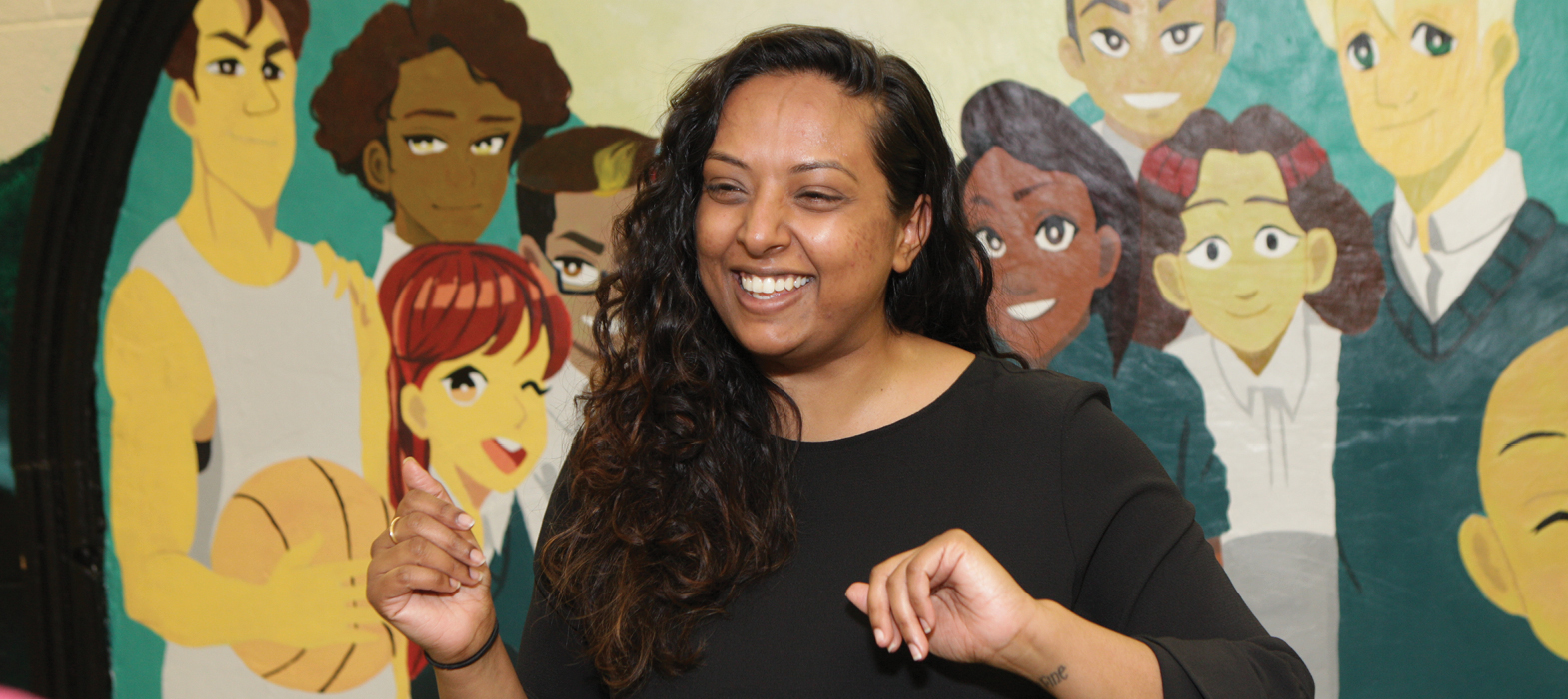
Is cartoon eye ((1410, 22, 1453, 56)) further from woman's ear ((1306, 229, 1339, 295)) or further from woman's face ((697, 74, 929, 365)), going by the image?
woman's face ((697, 74, 929, 365))

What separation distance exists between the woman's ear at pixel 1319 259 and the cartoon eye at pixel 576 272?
124 centimetres

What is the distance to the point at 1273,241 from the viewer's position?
1.65m

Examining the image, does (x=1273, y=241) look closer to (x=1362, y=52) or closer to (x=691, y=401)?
(x=1362, y=52)

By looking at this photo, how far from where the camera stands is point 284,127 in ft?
6.33

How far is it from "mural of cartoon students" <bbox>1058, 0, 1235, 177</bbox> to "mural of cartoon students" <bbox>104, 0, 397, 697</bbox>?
4.55 feet

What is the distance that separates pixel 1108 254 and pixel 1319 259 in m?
0.33

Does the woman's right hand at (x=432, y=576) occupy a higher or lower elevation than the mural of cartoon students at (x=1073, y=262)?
lower

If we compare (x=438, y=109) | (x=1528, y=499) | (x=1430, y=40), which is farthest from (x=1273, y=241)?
(x=438, y=109)

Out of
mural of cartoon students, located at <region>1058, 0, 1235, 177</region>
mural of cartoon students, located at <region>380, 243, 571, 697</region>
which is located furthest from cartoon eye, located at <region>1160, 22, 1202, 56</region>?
mural of cartoon students, located at <region>380, 243, 571, 697</region>

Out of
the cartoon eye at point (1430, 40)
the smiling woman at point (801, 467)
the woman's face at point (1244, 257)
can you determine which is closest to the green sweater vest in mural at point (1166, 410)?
the woman's face at point (1244, 257)

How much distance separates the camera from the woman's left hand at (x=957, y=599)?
86 centimetres

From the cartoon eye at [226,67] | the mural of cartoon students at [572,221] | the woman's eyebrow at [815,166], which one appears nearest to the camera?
the woman's eyebrow at [815,166]

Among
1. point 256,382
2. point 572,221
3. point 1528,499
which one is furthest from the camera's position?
point 256,382

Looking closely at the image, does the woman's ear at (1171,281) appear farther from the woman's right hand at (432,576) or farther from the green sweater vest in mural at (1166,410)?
the woman's right hand at (432,576)
